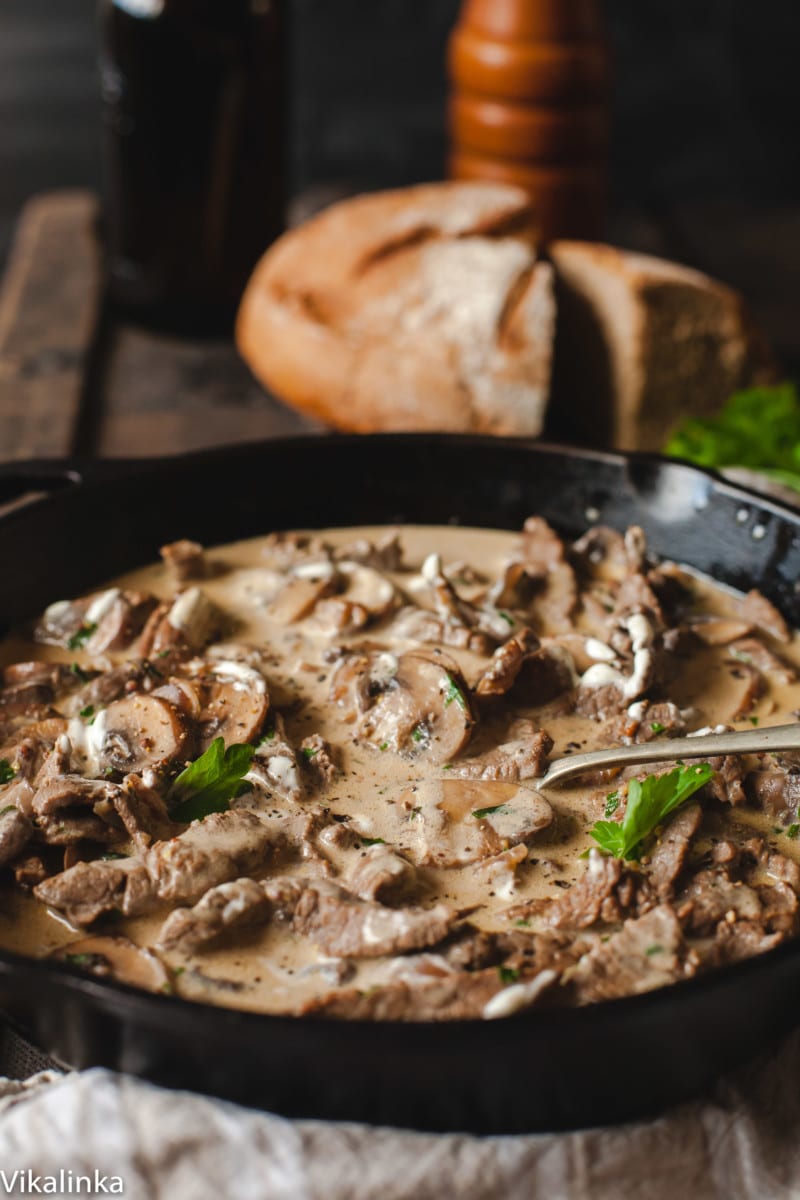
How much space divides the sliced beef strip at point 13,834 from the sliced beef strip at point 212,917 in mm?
287

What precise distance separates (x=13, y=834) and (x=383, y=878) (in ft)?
1.95

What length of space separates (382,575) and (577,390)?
5.66 ft

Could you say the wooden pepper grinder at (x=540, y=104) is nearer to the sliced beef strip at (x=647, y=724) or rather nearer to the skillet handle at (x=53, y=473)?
the skillet handle at (x=53, y=473)

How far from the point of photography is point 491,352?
4305mm

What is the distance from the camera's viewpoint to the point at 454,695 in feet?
8.48

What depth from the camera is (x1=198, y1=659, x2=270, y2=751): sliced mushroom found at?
255 cm

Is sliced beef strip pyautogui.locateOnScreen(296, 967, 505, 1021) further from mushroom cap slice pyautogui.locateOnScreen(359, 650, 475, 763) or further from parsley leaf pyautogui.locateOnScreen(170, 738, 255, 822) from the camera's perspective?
A: mushroom cap slice pyautogui.locateOnScreen(359, 650, 475, 763)

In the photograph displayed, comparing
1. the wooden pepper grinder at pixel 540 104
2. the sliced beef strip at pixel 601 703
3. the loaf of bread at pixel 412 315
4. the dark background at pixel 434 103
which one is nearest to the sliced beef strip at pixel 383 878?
the sliced beef strip at pixel 601 703

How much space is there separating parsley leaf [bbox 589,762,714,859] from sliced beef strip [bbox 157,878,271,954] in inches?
22.5

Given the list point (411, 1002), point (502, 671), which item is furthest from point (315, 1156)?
point (502, 671)

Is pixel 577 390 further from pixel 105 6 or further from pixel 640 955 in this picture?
pixel 640 955

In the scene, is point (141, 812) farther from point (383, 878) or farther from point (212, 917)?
point (383, 878)

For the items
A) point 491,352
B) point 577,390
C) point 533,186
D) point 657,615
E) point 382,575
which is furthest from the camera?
point 533,186

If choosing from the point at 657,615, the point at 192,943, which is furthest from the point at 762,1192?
the point at 657,615
